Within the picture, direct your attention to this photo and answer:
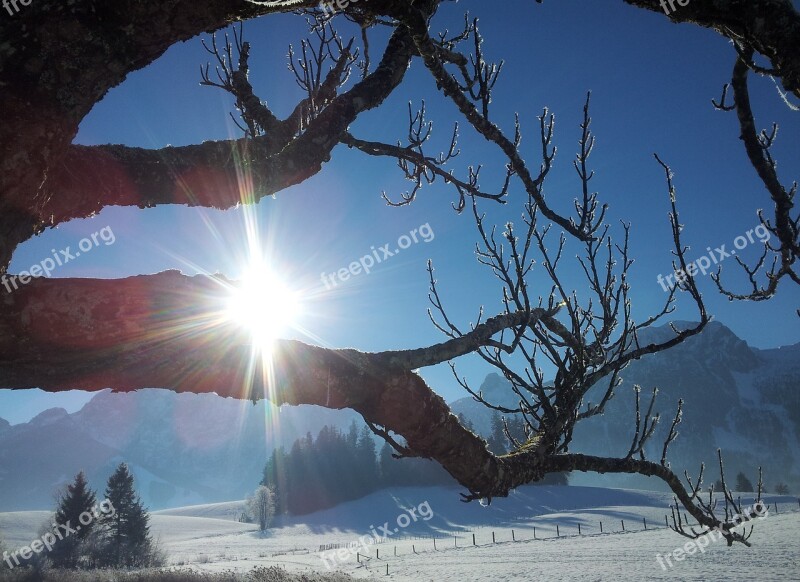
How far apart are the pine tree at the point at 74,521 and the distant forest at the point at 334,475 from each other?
40.2 metres

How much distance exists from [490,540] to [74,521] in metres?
36.3

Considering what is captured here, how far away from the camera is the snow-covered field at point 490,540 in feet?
77.5

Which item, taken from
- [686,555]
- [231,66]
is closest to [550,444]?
[231,66]

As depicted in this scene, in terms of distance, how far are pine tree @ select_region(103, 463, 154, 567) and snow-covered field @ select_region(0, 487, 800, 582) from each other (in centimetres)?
383

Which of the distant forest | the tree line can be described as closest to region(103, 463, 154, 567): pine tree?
the tree line

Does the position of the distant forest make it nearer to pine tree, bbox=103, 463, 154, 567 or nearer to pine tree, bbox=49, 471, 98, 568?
pine tree, bbox=103, 463, 154, 567

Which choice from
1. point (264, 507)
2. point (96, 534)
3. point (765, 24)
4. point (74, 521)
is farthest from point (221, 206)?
point (264, 507)

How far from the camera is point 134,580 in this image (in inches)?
868

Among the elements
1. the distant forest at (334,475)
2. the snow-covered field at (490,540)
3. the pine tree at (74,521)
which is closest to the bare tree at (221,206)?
the snow-covered field at (490,540)

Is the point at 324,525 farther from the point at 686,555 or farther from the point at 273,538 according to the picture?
the point at 686,555

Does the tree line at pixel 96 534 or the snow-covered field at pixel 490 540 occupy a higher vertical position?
the tree line at pixel 96 534

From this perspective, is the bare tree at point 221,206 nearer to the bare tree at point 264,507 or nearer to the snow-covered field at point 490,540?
the snow-covered field at point 490,540

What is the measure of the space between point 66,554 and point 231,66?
4044cm

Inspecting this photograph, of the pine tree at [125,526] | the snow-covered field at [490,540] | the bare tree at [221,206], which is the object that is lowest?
the snow-covered field at [490,540]
